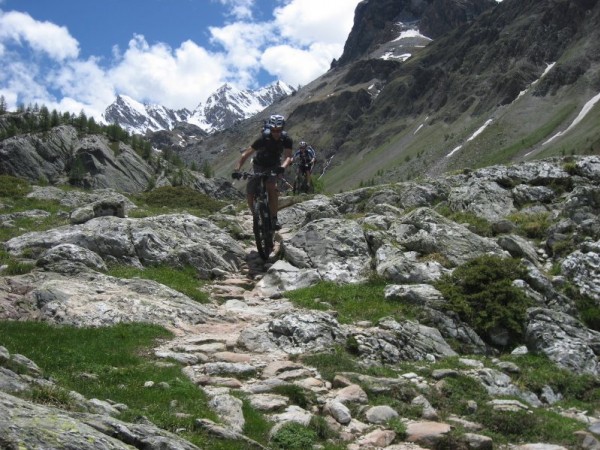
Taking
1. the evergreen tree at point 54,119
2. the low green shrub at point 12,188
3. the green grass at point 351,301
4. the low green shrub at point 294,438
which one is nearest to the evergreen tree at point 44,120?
the evergreen tree at point 54,119

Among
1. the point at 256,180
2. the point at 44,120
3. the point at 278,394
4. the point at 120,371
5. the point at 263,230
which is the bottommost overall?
the point at 278,394

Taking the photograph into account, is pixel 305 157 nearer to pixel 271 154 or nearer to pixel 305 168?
pixel 305 168

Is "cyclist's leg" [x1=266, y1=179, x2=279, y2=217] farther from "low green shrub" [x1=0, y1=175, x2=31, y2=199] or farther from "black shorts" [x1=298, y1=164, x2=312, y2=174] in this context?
"low green shrub" [x1=0, y1=175, x2=31, y2=199]

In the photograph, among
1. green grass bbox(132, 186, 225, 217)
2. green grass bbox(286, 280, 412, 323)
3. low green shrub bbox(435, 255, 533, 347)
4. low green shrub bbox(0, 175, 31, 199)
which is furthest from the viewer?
green grass bbox(132, 186, 225, 217)

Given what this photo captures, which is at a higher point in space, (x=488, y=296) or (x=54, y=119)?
(x=54, y=119)

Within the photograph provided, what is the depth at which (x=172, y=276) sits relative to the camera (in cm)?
1886

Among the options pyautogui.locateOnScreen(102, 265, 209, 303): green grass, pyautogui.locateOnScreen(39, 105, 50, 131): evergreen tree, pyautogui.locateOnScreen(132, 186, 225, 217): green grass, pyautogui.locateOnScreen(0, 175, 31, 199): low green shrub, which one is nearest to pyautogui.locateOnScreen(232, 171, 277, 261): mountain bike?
pyautogui.locateOnScreen(102, 265, 209, 303): green grass

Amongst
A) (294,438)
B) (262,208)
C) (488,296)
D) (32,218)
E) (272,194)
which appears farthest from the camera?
(32,218)

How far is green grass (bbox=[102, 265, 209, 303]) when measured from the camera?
17453 millimetres

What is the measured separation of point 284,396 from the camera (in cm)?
1035

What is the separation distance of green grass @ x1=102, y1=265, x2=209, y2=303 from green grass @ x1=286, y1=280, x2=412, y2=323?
291 cm

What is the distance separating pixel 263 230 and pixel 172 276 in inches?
163

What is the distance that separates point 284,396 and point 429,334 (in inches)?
211

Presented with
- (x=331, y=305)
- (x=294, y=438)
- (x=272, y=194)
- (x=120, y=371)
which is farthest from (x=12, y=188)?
(x=294, y=438)
